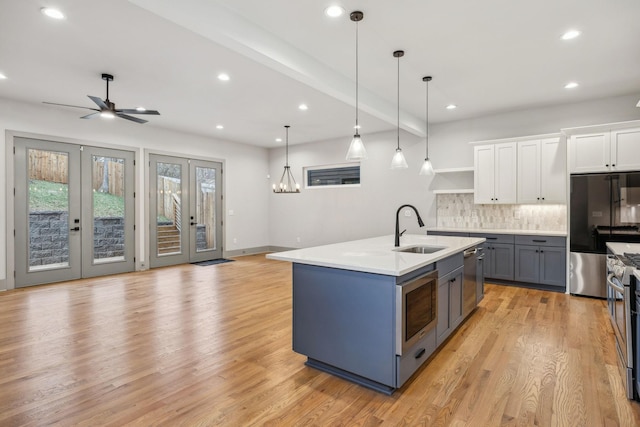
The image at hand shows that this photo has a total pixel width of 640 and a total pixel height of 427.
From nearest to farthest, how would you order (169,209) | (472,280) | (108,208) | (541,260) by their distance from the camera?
(472,280), (541,260), (108,208), (169,209)

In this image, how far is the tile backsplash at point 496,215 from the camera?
5.60m

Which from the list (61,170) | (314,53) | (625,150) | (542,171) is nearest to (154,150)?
(61,170)

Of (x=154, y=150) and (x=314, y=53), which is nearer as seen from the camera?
(x=314, y=53)

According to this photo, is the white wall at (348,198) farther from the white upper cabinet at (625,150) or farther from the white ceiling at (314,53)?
the white upper cabinet at (625,150)

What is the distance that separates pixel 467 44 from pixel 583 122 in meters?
3.15

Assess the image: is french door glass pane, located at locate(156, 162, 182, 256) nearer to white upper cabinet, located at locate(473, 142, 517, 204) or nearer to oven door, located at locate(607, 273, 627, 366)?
white upper cabinet, located at locate(473, 142, 517, 204)

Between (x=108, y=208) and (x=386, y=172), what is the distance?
17.9ft

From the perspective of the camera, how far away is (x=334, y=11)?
2898 mm

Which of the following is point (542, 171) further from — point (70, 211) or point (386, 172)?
point (70, 211)

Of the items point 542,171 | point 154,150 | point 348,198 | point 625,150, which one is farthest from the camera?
point 348,198

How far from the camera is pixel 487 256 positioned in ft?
18.1

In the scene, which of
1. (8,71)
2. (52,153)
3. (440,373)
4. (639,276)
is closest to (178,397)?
(440,373)

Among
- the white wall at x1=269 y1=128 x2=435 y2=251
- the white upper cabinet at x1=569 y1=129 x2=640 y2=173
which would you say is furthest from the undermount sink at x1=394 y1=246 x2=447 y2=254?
the white wall at x1=269 y1=128 x2=435 y2=251

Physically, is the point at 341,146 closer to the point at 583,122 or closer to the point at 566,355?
the point at 583,122
